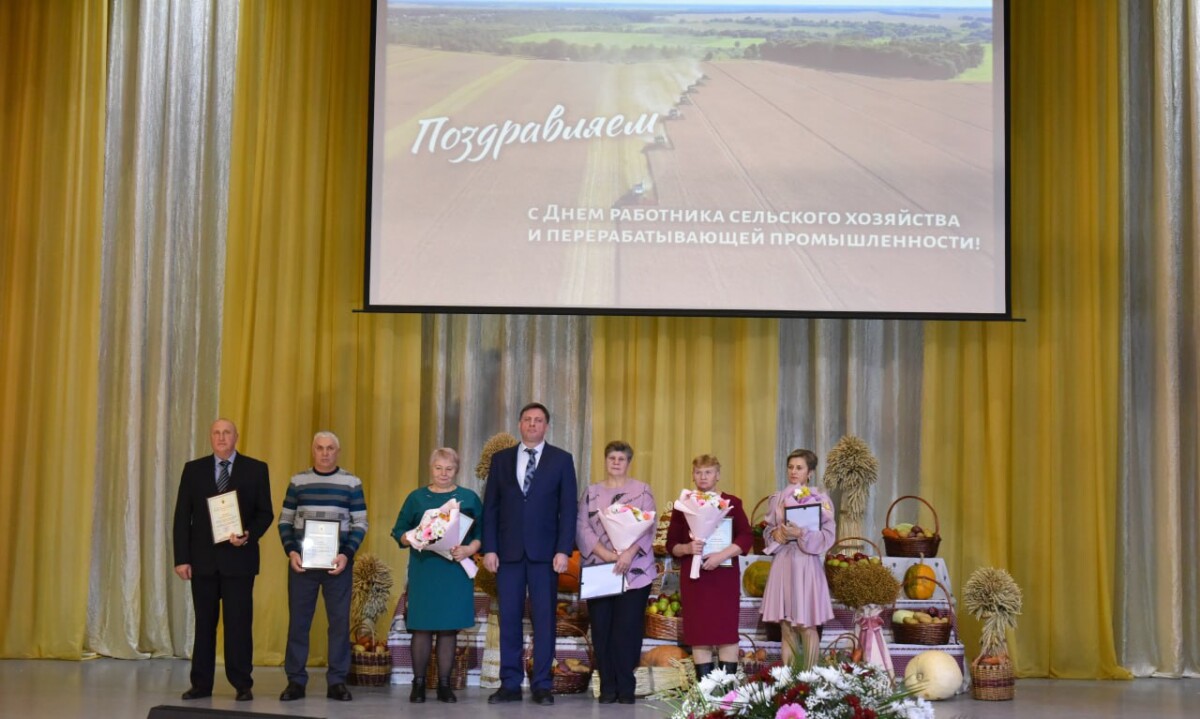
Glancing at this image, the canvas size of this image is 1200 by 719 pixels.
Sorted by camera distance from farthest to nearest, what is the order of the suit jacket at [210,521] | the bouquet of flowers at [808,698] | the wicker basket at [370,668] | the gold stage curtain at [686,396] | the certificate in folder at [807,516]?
the gold stage curtain at [686,396], the wicker basket at [370,668], the certificate in folder at [807,516], the suit jacket at [210,521], the bouquet of flowers at [808,698]

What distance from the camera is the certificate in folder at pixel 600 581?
22.2ft

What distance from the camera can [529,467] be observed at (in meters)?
6.88

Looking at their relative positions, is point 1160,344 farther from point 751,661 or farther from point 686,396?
point 751,661

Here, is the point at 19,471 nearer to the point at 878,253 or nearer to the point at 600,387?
the point at 600,387

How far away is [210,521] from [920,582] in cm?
369

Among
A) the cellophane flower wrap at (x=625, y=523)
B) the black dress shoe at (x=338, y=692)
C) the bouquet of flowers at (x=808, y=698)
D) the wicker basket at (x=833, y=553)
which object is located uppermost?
the cellophane flower wrap at (x=625, y=523)

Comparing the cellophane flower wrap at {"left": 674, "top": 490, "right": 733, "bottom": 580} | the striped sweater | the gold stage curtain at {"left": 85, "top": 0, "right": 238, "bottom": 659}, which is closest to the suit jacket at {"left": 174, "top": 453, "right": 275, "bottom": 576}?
the striped sweater

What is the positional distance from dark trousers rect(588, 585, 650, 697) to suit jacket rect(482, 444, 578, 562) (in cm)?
36

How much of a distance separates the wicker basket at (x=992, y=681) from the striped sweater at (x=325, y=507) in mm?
3230

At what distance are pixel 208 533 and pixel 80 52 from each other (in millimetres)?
3597

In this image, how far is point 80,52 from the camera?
8.60 meters

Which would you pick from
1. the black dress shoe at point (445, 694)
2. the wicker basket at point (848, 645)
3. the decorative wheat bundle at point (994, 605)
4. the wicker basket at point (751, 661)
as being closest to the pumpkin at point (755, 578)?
the wicker basket at point (751, 661)

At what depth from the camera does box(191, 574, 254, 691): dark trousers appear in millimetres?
6719

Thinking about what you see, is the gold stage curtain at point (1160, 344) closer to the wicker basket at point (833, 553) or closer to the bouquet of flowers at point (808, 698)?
the wicker basket at point (833, 553)
